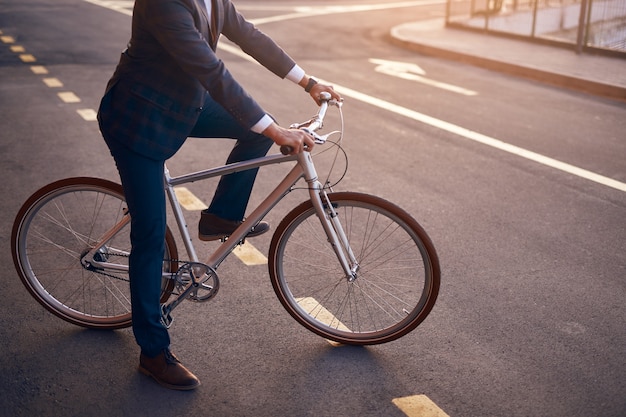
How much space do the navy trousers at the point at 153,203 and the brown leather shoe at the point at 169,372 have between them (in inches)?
1.5

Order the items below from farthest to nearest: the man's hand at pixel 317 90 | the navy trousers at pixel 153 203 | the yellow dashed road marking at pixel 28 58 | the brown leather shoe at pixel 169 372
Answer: the yellow dashed road marking at pixel 28 58 → the man's hand at pixel 317 90 → the brown leather shoe at pixel 169 372 → the navy trousers at pixel 153 203

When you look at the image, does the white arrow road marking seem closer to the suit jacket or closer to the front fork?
the front fork

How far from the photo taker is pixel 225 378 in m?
3.88

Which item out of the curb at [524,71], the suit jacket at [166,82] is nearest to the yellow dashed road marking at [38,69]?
the curb at [524,71]

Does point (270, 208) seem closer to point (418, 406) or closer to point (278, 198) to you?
point (278, 198)

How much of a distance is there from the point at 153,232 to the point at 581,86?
8.93 m

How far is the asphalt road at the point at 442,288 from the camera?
374 centimetres

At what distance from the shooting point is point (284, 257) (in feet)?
14.1

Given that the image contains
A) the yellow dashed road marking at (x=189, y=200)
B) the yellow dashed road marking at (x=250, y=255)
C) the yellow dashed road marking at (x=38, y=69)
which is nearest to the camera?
the yellow dashed road marking at (x=250, y=255)

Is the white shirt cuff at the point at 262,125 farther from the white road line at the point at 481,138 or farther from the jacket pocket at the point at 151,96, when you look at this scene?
the white road line at the point at 481,138

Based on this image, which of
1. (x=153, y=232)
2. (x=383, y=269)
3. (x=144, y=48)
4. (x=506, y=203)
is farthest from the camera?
(x=506, y=203)

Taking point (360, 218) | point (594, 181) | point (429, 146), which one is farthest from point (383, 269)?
point (429, 146)

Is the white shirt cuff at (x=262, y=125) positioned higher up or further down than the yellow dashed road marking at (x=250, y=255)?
higher up

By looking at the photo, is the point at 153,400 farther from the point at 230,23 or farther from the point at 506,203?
the point at 506,203
